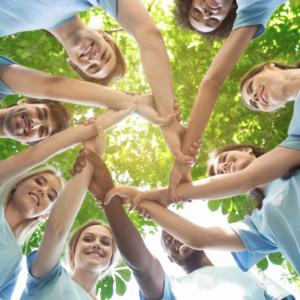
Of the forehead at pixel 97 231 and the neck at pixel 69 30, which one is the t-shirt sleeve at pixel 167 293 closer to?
the forehead at pixel 97 231

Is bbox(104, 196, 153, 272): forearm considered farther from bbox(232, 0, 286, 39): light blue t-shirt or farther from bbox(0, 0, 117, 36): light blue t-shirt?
bbox(232, 0, 286, 39): light blue t-shirt

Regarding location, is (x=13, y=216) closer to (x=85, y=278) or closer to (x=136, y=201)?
(x=85, y=278)

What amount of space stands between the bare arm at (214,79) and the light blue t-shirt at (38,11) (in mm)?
655

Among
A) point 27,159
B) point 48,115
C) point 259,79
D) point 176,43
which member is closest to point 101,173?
point 27,159

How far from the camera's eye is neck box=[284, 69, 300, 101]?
2842mm

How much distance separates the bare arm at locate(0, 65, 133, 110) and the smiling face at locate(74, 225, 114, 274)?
3.04 ft

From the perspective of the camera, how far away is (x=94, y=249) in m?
3.18

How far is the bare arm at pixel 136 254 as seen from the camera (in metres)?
2.51

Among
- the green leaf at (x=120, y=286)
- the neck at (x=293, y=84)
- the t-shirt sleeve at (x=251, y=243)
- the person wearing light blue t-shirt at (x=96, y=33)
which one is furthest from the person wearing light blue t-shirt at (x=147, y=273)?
the neck at (x=293, y=84)

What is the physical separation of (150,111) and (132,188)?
46 cm

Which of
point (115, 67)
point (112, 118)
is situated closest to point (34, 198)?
point (112, 118)

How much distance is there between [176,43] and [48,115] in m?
2.04

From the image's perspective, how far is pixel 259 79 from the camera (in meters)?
3.01

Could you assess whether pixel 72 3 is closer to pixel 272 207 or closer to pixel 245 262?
pixel 272 207
